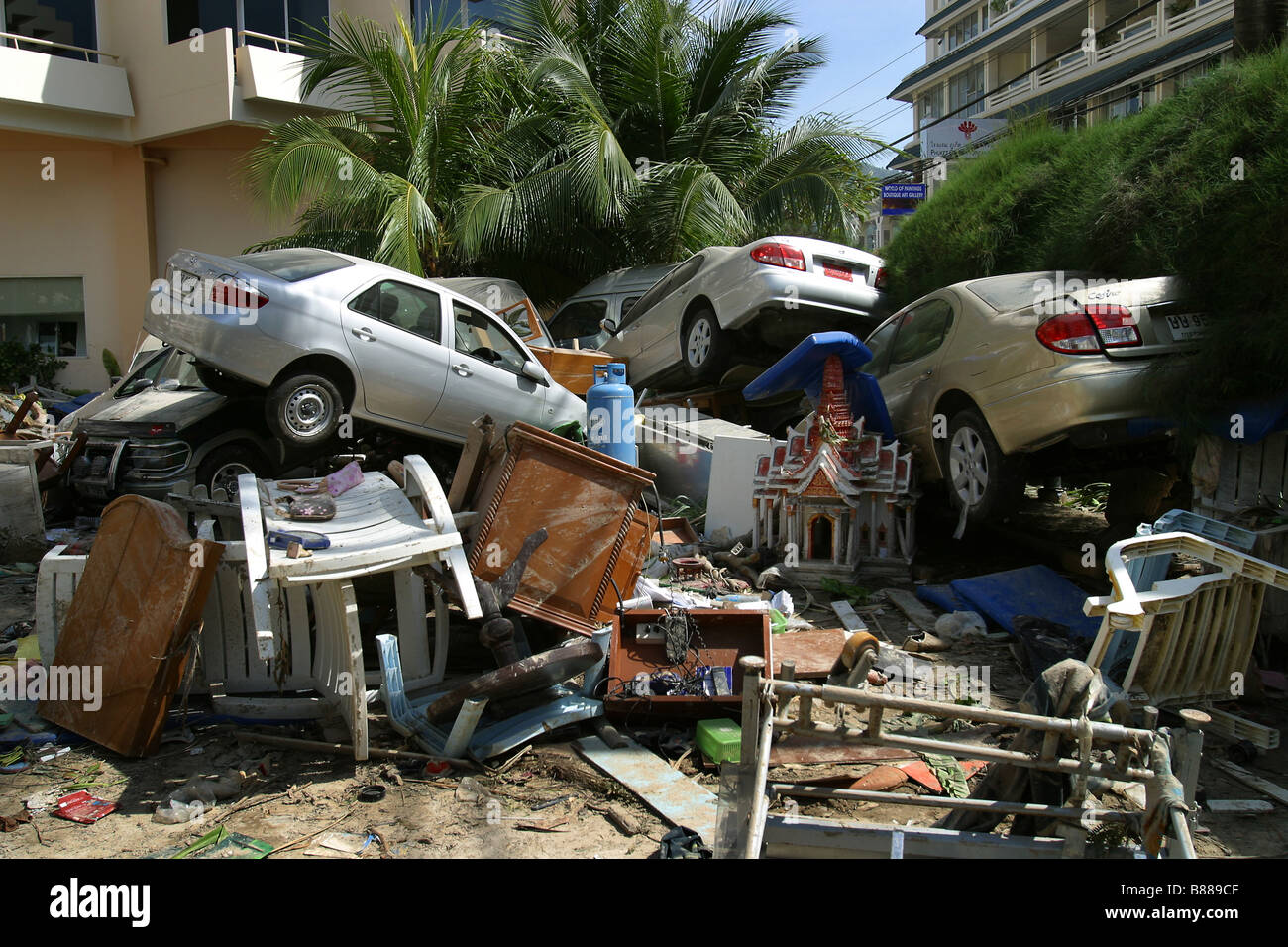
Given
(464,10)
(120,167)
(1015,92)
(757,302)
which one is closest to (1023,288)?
(757,302)

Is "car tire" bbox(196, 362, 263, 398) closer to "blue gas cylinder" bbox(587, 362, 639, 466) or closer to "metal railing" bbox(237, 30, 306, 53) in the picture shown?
"blue gas cylinder" bbox(587, 362, 639, 466)

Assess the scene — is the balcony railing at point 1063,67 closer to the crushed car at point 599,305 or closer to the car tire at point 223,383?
the crushed car at point 599,305

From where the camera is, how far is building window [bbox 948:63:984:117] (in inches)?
1377

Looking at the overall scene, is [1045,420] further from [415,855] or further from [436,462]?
[436,462]

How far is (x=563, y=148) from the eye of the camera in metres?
14.6

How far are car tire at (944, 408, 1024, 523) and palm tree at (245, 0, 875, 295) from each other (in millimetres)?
7935

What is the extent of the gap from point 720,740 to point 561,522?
1610mm

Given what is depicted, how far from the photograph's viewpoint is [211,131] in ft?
55.6

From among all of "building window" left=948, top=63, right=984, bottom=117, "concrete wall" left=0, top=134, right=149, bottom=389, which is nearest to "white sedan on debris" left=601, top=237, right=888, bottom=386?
"concrete wall" left=0, top=134, right=149, bottom=389

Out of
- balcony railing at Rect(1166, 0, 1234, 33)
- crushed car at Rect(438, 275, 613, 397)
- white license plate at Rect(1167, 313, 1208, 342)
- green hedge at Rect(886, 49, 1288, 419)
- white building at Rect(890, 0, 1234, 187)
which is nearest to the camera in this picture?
green hedge at Rect(886, 49, 1288, 419)

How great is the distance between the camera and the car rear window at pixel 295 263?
7.68m

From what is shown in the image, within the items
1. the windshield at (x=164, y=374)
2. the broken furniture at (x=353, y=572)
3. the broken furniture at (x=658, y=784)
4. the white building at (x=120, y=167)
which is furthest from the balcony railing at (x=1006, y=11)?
the broken furniture at (x=658, y=784)

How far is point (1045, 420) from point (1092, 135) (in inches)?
177

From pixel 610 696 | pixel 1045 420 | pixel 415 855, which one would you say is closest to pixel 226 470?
pixel 610 696
